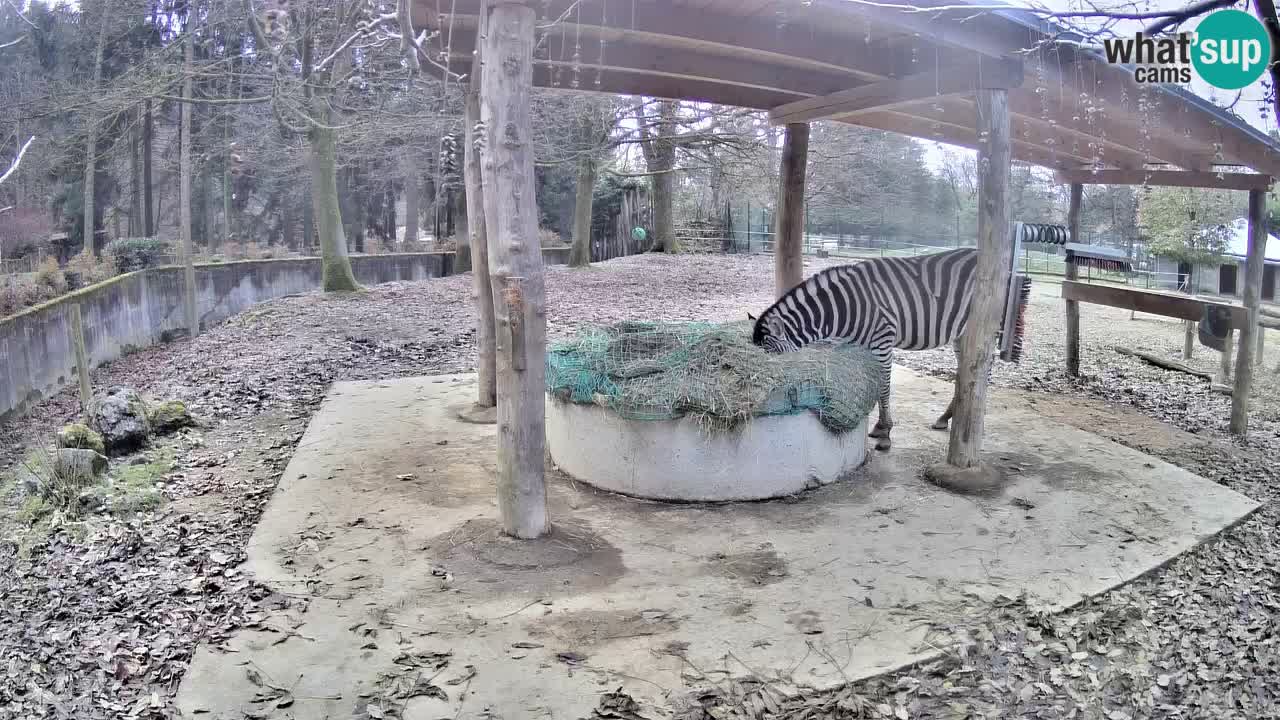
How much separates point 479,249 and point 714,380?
264cm

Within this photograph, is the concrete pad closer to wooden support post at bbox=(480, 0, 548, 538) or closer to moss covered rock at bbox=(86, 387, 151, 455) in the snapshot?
wooden support post at bbox=(480, 0, 548, 538)

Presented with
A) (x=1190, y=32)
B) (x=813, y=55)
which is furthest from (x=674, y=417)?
(x=1190, y=32)

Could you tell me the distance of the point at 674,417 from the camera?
5.48 metres

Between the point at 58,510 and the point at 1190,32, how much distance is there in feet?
23.6

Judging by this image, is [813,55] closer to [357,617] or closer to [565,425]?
[565,425]

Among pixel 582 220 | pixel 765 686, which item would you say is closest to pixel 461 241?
pixel 582 220

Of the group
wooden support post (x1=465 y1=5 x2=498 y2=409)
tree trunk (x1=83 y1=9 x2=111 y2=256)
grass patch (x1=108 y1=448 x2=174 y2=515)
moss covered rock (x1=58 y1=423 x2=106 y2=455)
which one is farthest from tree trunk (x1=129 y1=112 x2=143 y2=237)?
wooden support post (x1=465 y1=5 x2=498 y2=409)

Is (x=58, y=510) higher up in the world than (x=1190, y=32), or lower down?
lower down

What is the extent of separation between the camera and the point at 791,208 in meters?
8.71

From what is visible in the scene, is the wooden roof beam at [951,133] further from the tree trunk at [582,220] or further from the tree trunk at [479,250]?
the tree trunk at [582,220]

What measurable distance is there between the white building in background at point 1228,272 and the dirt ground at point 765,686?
9034mm

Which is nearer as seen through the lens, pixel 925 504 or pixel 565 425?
pixel 925 504

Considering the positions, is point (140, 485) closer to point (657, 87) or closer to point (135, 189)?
point (657, 87)

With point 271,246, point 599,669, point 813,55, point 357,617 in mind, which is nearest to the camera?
point 599,669
